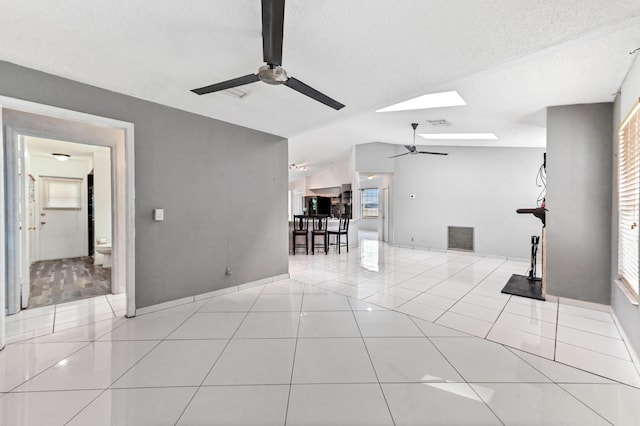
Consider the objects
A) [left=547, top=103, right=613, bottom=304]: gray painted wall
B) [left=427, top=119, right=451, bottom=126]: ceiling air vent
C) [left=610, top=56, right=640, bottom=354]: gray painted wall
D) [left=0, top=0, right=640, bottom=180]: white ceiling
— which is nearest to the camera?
[left=0, top=0, right=640, bottom=180]: white ceiling

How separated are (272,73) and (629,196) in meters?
3.32

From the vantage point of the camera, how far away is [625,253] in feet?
8.45

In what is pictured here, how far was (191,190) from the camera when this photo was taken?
3281mm

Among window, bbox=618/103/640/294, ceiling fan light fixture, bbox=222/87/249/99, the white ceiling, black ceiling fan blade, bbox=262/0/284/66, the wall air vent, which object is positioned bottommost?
the wall air vent

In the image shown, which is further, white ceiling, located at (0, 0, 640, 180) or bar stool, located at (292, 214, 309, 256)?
bar stool, located at (292, 214, 309, 256)

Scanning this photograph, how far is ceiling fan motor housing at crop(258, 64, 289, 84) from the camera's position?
65.1 inches

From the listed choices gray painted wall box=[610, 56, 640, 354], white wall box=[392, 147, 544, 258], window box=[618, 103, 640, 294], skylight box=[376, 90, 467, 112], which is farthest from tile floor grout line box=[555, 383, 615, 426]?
white wall box=[392, 147, 544, 258]

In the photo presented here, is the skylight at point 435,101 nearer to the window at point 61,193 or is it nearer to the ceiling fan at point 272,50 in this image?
the ceiling fan at point 272,50

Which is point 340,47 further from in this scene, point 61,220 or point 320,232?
point 61,220

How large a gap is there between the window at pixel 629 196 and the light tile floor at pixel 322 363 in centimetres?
65

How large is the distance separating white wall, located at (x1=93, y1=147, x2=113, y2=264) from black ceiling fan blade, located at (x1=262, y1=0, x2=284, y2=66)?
16.6 ft

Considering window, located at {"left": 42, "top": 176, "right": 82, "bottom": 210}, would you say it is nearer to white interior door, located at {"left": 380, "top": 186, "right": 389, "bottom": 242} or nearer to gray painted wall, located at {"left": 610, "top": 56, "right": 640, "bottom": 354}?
white interior door, located at {"left": 380, "top": 186, "right": 389, "bottom": 242}

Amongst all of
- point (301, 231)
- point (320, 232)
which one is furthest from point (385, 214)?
point (301, 231)

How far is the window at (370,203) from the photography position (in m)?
12.3
